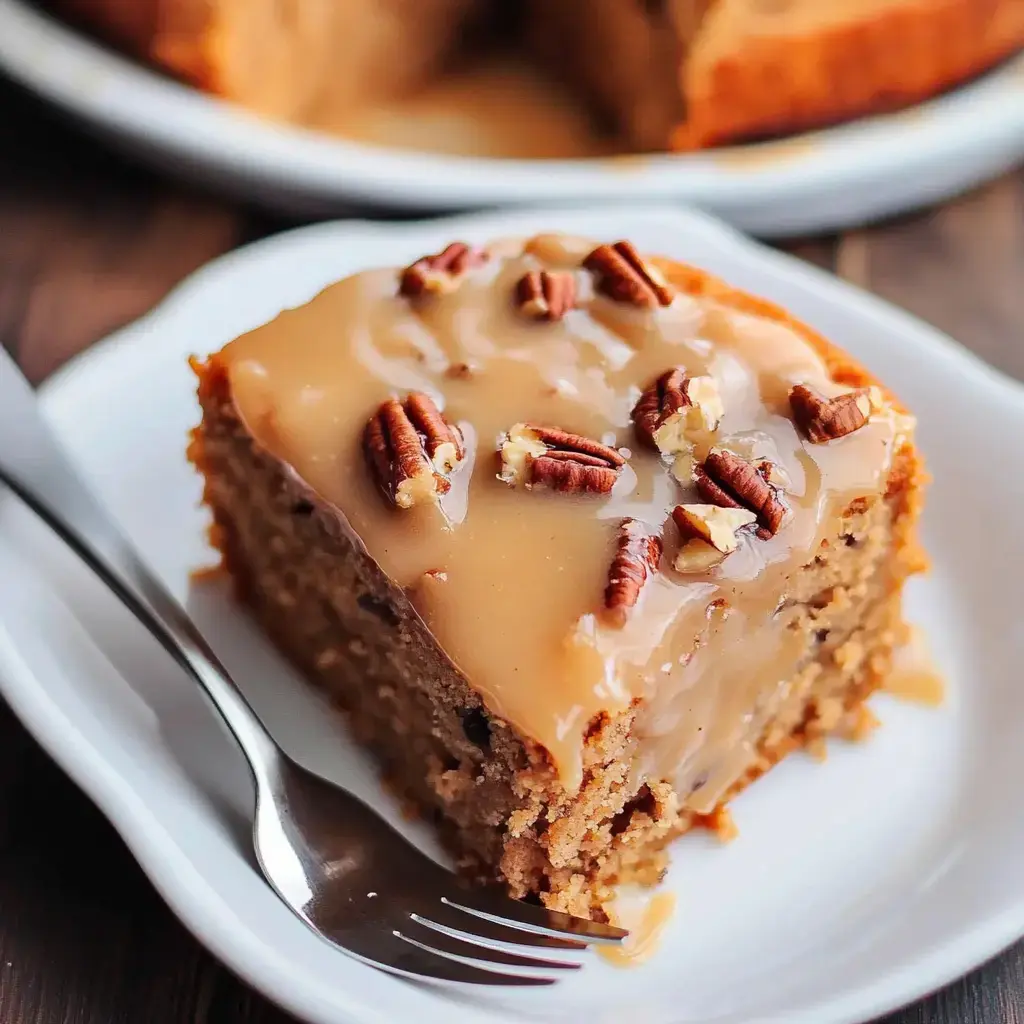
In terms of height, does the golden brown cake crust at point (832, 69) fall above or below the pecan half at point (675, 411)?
below

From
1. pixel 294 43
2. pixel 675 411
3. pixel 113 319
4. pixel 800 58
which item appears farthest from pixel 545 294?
pixel 294 43

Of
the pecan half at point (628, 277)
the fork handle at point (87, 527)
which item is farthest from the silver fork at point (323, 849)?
the pecan half at point (628, 277)

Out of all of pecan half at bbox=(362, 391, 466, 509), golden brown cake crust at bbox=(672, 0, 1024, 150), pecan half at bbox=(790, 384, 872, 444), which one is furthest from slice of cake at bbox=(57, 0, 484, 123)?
pecan half at bbox=(790, 384, 872, 444)

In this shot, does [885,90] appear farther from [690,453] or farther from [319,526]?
[319,526]

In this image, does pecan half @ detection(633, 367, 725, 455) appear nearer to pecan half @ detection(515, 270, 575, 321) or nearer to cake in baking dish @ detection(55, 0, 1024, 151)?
pecan half @ detection(515, 270, 575, 321)

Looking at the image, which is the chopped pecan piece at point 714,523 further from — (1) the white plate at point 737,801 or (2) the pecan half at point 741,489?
(1) the white plate at point 737,801

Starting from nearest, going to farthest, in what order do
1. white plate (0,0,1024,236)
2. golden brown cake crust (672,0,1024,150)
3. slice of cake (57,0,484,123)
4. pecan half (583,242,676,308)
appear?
pecan half (583,242,676,308) → white plate (0,0,1024,236) → slice of cake (57,0,484,123) → golden brown cake crust (672,0,1024,150)

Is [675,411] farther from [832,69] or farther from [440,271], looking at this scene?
[832,69]
